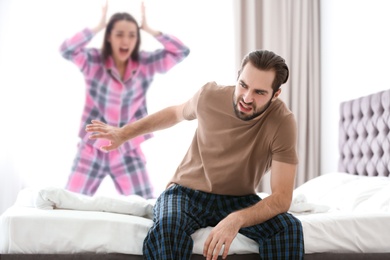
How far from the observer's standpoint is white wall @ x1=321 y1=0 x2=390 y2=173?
358cm

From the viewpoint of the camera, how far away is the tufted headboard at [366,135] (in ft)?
10.8

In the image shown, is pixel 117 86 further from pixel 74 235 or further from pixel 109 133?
pixel 74 235

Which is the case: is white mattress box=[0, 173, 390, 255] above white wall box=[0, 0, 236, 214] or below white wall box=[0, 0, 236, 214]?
below

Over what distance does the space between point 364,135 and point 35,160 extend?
8.84 feet

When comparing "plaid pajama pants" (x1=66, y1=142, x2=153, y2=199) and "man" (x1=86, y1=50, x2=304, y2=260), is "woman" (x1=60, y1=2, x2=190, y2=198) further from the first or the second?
"man" (x1=86, y1=50, x2=304, y2=260)

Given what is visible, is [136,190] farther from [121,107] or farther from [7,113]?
[7,113]

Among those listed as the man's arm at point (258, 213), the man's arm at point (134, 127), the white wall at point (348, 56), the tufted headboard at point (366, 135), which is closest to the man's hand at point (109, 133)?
the man's arm at point (134, 127)

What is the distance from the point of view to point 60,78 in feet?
14.9

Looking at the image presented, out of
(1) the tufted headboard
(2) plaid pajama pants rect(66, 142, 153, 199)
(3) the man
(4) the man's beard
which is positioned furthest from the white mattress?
(2) plaid pajama pants rect(66, 142, 153, 199)

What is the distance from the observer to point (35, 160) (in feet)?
14.7

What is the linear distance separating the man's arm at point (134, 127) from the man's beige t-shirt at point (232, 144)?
0.18 m

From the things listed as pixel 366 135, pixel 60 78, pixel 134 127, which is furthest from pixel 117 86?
pixel 134 127

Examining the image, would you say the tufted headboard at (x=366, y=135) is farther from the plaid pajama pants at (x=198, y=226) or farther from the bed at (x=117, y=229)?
the plaid pajama pants at (x=198, y=226)

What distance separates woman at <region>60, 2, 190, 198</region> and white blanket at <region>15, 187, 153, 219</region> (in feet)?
6.48
